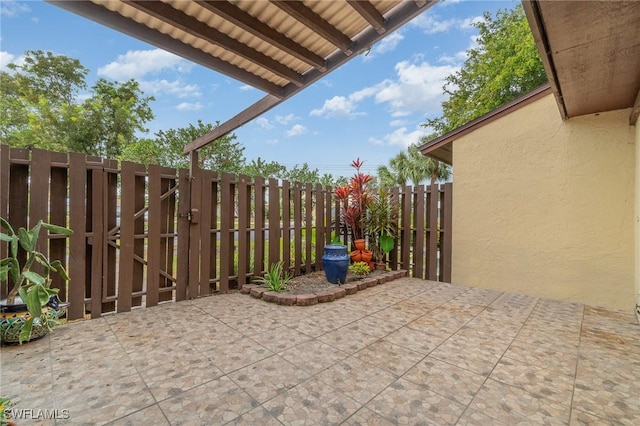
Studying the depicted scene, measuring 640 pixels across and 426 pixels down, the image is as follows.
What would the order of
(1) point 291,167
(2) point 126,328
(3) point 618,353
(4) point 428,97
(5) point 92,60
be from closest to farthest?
(3) point 618,353
(2) point 126,328
(5) point 92,60
(4) point 428,97
(1) point 291,167

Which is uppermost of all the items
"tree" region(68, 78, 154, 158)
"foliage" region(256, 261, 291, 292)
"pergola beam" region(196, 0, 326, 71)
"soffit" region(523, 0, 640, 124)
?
"tree" region(68, 78, 154, 158)

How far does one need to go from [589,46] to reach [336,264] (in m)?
3.68

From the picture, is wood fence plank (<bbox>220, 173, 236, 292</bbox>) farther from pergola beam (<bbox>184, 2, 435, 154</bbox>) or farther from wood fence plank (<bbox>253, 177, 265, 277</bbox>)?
pergola beam (<bbox>184, 2, 435, 154</bbox>)

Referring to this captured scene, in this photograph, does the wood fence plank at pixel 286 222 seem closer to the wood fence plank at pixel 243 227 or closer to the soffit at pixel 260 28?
the wood fence plank at pixel 243 227

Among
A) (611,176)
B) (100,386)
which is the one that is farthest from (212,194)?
(611,176)

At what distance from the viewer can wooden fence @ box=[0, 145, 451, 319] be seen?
2.98m

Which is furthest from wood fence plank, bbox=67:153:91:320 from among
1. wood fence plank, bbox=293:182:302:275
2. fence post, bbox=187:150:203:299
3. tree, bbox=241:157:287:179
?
tree, bbox=241:157:287:179

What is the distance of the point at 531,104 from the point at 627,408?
13.2 ft

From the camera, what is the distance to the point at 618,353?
2434mm

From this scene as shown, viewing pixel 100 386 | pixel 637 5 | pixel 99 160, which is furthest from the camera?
pixel 99 160

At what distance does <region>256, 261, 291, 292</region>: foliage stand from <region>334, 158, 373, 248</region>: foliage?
5.36ft

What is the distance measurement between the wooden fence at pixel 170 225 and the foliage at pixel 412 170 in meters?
10.8

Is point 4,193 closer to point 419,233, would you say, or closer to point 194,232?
A: point 194,232

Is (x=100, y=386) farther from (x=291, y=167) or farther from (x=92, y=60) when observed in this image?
(x=291, y=167)
